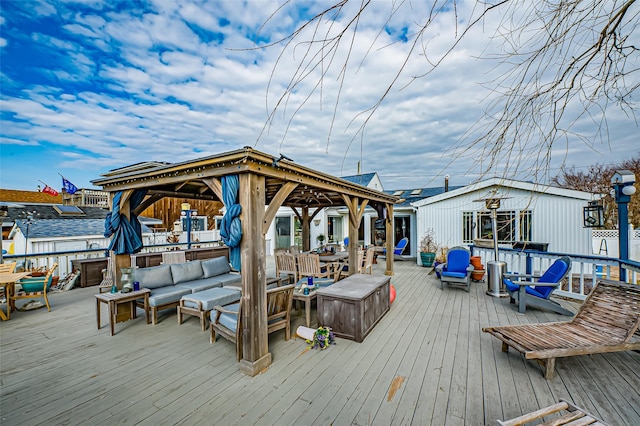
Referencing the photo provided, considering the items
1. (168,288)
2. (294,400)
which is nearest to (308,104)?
(294,400)

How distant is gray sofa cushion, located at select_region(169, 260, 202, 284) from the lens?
17.0 feet

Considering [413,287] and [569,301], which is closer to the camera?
[569,301]

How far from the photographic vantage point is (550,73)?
1.17 m

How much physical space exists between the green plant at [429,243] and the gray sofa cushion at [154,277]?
8385mm

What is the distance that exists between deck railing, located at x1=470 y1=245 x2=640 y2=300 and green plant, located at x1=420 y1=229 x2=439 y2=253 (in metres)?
1.64

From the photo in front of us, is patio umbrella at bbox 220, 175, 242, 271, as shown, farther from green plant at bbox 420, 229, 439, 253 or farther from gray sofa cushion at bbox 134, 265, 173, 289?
green plant at bbox 420, 229, 439, 253

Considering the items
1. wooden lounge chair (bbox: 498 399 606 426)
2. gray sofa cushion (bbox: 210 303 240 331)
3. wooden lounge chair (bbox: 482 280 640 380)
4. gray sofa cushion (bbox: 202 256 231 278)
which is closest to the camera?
wooden lounge chair (bbox: 498 399 606 426)

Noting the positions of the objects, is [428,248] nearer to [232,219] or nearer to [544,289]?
[544,289]

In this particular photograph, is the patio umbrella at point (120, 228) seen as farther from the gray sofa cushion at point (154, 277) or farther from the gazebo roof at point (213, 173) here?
the gray sofa cushion at point (154, 277)

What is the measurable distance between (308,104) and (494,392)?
10.0ft

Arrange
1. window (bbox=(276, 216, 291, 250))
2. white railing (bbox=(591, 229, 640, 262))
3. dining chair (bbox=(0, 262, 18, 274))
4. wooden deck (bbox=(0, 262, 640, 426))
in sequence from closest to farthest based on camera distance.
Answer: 1. wooden deck (bbox=(0, 262, 640, 426))
2. dining chair (bbox=(0, 262, 18, 274))
3. white railing (bbox=(591, 229, 640, 262))
4. window (bbox=(276, 216, 291, 250))

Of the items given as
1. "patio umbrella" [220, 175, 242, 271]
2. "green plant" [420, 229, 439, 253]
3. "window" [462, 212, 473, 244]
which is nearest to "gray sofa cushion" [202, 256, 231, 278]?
"patio umbrella" [220, 175, 242, 271]

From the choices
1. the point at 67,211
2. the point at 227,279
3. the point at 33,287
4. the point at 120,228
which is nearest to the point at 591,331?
the point at 227,279

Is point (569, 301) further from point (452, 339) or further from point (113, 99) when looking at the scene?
point (113, 99)
